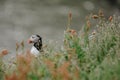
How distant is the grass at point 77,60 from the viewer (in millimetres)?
5328

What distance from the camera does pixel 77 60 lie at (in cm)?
594

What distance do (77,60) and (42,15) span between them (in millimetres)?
11630

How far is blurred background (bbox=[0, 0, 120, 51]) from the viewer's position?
15.3 meters

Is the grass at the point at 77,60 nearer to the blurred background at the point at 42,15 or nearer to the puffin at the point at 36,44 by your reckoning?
the puffin at the point at 36,44

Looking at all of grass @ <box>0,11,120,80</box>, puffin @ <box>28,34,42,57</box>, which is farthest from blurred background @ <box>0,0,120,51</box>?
grass @ <box>0,11,120,80</box>

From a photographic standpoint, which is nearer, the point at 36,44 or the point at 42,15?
the point at 36,44

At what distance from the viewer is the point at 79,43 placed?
6.43 m

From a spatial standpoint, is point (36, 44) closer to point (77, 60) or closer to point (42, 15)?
point (77, 60)

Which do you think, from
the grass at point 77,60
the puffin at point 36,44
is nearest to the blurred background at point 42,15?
the puffin at point 36,44

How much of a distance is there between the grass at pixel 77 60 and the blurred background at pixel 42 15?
23.6 ft

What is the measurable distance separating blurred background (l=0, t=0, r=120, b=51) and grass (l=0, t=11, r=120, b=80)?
7.21 metres

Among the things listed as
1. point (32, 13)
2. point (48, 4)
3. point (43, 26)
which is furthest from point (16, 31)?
point (48, 4)

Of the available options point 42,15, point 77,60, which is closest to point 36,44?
point 77,60

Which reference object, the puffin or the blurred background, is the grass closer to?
the puffin
